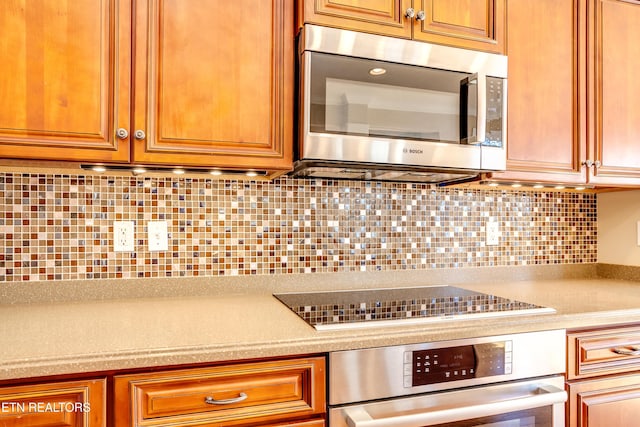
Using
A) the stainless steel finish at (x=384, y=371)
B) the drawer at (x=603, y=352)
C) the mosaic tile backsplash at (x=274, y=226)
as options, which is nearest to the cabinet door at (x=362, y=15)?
the mosaic tile backsplash at (x=274, y=226)

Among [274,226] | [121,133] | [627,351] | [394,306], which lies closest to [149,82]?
[121,133]

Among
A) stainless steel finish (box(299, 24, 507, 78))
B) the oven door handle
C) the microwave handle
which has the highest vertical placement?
stainless steel finish (box(299, 24, 507, 78))

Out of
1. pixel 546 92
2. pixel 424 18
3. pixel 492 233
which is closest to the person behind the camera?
pixel 424 18

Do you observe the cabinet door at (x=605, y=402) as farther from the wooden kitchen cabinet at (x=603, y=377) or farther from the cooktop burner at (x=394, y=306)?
the cooktop burner at (x=394, y=306)

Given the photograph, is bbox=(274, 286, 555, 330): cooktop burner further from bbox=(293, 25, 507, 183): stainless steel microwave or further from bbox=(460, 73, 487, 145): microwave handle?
bbox=(460, 73, 487, 145): microwave handle

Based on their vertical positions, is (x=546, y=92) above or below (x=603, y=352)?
above

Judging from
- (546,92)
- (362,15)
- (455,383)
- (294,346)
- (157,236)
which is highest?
(362,15)

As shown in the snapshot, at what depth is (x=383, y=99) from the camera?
1.42 meters

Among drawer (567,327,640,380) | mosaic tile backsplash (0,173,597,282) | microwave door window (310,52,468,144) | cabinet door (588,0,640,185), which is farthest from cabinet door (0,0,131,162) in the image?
cabinet door (588,0,640,185)

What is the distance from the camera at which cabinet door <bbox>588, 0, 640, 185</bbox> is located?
1744mm

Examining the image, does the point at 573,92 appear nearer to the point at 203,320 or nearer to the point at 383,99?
the point at 383,99

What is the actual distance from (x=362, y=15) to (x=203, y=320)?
3.50ft

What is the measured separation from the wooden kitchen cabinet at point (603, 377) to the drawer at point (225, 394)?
81cm

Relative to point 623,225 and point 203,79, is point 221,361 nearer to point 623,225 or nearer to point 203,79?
point 203,79
